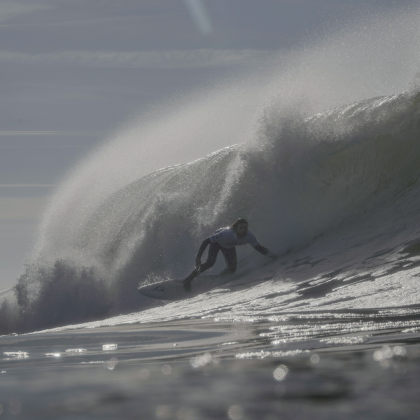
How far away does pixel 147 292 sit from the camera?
36.7 feet

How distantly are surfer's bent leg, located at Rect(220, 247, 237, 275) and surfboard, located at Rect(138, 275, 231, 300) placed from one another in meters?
0.26

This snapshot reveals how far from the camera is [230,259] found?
11.1m

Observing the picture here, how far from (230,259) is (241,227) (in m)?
0.92

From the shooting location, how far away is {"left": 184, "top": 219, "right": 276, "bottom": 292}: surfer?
34.5ft

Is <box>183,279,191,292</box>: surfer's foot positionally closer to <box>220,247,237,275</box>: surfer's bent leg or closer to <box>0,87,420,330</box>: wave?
<box>220,247,237,275</box>: surfer's bent leg

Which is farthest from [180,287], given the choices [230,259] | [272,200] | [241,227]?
[272,200]

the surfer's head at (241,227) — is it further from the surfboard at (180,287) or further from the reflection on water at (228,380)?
the reflection on water at (228,380)

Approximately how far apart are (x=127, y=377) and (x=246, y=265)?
8929mm

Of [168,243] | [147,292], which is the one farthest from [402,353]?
[168,243]

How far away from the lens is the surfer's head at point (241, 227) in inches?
410

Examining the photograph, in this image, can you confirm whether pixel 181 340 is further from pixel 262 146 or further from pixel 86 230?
pixel 86 230

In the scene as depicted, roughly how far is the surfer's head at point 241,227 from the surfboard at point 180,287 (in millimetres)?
881

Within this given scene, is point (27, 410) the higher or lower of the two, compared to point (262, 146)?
lower

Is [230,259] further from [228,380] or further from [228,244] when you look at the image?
[228,380]
